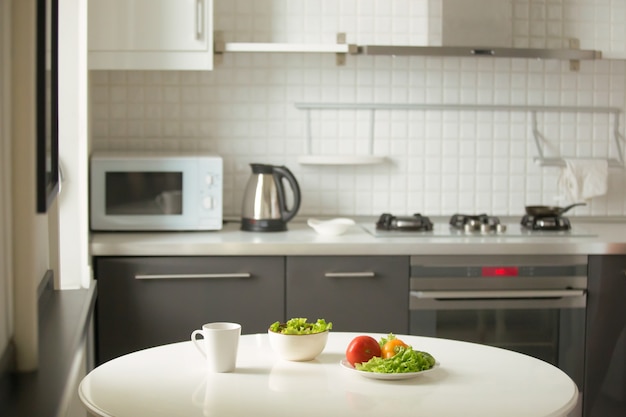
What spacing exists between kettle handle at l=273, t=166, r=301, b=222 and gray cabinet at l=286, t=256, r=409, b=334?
32cm

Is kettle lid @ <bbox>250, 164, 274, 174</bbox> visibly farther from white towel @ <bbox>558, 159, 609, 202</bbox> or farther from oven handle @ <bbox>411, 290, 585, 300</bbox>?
white towel @ <bbox>558, 159, 609, 202</bbox>

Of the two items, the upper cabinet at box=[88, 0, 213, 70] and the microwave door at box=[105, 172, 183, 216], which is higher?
the upper cabinet at box=[88, 0, 213, 70]

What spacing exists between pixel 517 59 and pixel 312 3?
37.2 inches

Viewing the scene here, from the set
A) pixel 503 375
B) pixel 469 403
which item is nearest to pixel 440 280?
pixel 503 375

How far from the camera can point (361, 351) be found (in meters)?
1.96

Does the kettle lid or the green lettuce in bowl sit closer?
the green lettuce in bowl

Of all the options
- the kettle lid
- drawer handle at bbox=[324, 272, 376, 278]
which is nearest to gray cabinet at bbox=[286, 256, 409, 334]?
drawer handle at bbox=[324, 272, 376, 278]

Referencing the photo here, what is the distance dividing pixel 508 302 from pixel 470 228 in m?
0.39

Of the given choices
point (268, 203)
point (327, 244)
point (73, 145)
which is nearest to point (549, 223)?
point (327, 244)

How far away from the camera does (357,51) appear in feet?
12.6

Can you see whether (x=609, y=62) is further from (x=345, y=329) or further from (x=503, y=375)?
(x=503, y=375)

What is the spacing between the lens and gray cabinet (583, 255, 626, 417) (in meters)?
3.52

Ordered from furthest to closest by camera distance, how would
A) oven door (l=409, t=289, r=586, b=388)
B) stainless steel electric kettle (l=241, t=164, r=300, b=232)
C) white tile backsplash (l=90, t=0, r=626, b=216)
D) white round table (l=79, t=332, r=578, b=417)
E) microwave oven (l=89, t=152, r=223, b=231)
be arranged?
white tile backsplash (l=90, t=0, r=626, b=216)
stainless steel electric kettle (l=241, t=164, r=300, b=232)
microwave oven (l=89, t=152, r=223, b=231)
oven door (l=409, t=289, r=586, b=388)
white round table (l=79, t=332, r=578, b=417)

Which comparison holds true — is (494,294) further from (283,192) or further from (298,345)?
(298,345)
